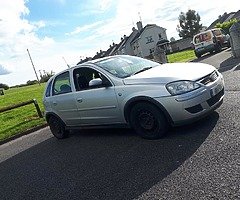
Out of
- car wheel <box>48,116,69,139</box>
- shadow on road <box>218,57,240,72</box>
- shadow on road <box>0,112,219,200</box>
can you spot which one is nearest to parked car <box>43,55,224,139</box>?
car wheel <box>48,116,69,139</box>

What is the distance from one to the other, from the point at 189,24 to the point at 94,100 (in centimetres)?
7316

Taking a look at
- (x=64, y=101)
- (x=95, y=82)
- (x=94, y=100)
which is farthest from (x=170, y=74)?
(x=64, y=101)

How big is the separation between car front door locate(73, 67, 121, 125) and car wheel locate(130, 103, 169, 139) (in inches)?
18.0

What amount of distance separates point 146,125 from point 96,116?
1.32 meters

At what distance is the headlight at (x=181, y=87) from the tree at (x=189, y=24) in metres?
72.1

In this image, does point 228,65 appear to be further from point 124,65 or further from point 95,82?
point 95,82

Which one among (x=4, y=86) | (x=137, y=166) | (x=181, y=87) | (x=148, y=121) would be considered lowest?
(x=4, y=86)

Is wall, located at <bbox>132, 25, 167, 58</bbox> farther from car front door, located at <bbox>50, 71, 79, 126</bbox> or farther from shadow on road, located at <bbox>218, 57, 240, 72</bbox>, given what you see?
car front door, located at <bbox>50, 71, 79, 126</bbox>

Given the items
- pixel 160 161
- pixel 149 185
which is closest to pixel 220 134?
pixel 160 161

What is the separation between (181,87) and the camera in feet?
16.8

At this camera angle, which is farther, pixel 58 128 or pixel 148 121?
pixel 58 128

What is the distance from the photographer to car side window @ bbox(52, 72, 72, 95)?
23.1ft

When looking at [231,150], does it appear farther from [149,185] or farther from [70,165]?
[70,165]

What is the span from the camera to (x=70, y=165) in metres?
5.60
